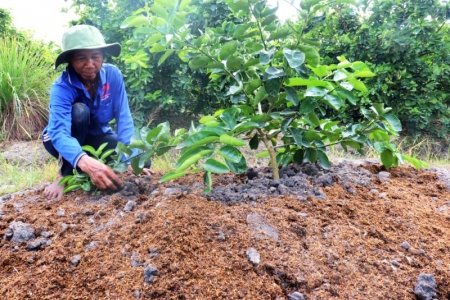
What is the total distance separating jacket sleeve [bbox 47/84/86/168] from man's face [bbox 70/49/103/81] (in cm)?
15

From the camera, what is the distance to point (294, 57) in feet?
5.16

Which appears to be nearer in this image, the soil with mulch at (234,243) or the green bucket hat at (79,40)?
the soil with mulch at (234,243)

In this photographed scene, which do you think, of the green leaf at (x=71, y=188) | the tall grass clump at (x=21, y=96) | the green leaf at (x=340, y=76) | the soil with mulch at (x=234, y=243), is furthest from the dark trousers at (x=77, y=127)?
the tall grass clump at (x=21, y=96)

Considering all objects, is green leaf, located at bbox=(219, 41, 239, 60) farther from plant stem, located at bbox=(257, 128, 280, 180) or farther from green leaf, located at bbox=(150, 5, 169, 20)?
plant stem, located at bbox=(257, 128, 280, 180)

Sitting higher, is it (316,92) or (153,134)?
(316,92)

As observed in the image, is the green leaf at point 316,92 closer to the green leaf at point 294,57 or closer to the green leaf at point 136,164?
the green leaf at point 294,57

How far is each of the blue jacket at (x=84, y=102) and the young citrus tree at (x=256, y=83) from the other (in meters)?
0.55

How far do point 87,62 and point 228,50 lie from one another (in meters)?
1.11

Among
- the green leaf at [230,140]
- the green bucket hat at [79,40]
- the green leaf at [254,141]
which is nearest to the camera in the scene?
the green leaf at [230,140]

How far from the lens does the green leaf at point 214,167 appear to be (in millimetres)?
1505

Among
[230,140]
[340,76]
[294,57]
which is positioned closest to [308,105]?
[340,76]

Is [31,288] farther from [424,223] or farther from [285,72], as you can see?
[424,223]

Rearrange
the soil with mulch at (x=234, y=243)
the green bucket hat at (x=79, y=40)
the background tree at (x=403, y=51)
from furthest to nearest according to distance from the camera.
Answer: the background tree at (x=403, y=51), the green bucket hat at (x=79, y=40), the soil with mulch at (x=234, y=243)

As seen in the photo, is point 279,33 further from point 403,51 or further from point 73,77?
point 403,51
